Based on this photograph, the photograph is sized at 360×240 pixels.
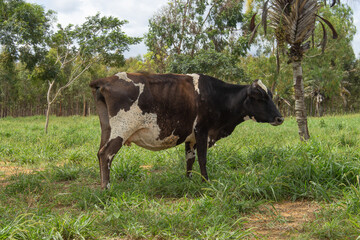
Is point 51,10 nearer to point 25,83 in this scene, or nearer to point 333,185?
point 333,185

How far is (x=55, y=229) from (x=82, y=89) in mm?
35410

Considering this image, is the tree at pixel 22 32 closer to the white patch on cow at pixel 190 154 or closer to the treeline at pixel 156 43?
the treeline at pixel 156 43

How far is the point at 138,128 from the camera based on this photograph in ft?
15.0

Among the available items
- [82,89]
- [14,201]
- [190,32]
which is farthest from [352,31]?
[14,201]

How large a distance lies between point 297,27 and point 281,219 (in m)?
5.19

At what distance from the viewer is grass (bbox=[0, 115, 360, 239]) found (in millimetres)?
3090

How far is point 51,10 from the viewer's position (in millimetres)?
14680

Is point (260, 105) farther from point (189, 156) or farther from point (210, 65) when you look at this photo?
point (210, 65)

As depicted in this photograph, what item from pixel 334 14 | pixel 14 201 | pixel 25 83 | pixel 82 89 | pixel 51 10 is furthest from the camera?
pixel 25 83

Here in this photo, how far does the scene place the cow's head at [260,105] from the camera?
16.6 ft

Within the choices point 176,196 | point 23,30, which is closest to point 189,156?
point 176,196

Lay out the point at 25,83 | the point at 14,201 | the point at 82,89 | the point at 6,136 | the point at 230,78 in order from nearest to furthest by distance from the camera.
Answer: the point at 14,201
the point at 6,136
the point at 230,78
the point at 82,89
the point at 25,83

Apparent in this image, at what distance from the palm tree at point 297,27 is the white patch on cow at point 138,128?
12.8 ft

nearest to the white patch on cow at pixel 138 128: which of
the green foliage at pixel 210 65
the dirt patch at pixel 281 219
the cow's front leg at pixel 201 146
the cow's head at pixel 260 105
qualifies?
the cow's front leg at pixel 201 146
